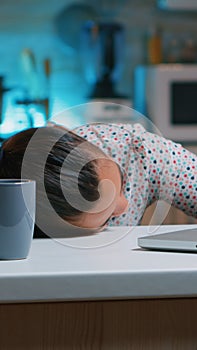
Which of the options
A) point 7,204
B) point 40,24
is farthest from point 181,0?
point 7,204

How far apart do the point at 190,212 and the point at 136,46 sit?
303 centimetres

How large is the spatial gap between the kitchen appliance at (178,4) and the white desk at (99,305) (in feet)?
12.2

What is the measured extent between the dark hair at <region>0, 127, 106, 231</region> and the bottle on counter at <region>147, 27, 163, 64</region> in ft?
11.1

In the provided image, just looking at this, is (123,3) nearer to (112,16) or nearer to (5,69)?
(112,16)

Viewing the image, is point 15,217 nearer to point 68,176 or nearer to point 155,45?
point 68,176

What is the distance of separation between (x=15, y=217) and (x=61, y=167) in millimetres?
232

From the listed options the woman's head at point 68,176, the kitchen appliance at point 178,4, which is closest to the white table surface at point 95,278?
the woman's head at point 68,176

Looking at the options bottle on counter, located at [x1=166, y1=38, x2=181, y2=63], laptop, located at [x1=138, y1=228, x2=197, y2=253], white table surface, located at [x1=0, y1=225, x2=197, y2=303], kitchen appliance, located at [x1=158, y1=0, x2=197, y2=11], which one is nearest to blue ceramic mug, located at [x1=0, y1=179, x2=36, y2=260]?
white table surface, located at [x1=0, y1=225, x2=197, y2=303]

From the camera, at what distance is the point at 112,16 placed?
4391mm

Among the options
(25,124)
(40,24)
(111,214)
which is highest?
(40,24)

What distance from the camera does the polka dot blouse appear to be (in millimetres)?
1516

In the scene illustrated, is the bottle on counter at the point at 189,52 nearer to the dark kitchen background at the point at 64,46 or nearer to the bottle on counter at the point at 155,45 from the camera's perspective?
the dark kitchen background at the point at 64,46

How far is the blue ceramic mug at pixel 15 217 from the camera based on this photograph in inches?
30.8

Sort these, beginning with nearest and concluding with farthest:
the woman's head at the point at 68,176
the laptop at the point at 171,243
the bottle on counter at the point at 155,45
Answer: the laptop at the point at 171,243 → the woman's head at the point at 68,176 → the bottle on counter at the point at 155,45
